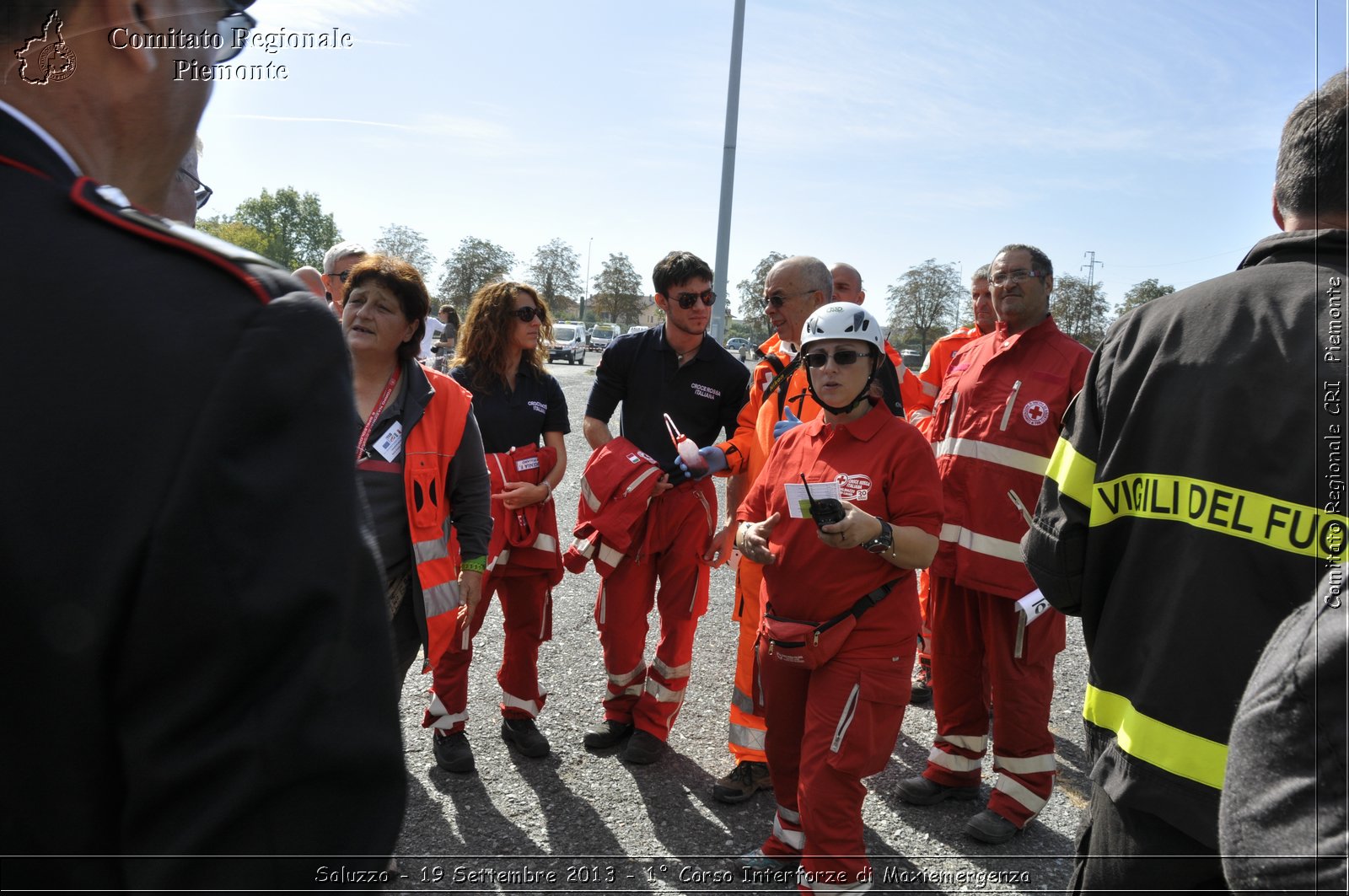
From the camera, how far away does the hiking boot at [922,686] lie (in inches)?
227

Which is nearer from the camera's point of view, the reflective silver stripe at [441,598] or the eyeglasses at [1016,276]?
the reflective silver stripe at [441,598]

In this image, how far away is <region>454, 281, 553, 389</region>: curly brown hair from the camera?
5.02 meters

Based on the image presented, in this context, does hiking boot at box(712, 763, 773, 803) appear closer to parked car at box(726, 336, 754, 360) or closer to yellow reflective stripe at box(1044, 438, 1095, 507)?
yellow reflective stripe at box(1044, 438, 1095, 507)

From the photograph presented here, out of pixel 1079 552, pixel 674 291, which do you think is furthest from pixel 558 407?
pixel 1079 552

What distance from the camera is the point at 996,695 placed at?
4270 millimetres

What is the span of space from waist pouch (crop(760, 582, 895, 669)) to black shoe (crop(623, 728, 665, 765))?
1551mm

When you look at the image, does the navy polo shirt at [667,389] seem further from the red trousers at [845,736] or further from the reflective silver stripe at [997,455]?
the red trousers at [845,736]

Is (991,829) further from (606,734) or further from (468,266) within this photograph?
(468,266)

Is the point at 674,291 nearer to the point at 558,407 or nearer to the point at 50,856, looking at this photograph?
the point at 558,407

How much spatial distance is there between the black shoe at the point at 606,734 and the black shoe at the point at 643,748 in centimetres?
11

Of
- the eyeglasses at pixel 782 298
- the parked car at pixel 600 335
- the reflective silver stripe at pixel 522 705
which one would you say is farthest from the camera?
the parked car at pixel 600 335

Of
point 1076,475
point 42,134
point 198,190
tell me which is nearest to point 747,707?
point 1076,475

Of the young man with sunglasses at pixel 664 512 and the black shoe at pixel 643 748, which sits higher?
the young man with sunglasses at pixel 664 512

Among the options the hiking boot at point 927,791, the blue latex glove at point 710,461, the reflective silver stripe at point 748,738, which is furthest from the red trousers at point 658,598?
the hiking boot at point 927,791
